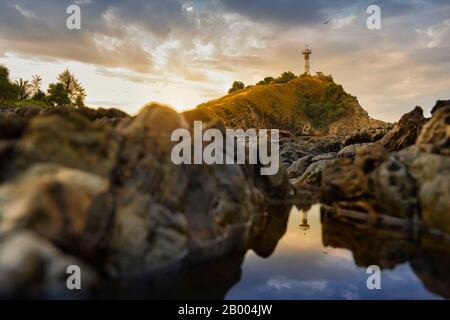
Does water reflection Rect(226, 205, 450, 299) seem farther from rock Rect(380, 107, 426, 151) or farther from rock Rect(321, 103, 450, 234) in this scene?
rock Rect(380, 107, 426, 151)

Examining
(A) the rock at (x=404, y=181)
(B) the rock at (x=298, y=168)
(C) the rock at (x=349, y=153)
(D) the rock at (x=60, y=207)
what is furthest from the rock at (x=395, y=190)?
(C) the rock at (x=349, y=153)

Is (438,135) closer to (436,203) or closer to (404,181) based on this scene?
(404,181)

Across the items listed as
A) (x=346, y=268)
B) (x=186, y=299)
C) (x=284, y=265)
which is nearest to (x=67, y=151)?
(x=186, y=299)

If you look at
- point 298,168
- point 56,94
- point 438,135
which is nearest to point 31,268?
point 438,135

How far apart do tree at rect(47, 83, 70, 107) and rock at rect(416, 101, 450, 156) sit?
393ft

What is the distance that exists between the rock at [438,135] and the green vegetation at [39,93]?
9141cm

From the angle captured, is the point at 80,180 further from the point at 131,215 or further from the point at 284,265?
the point at 284,265

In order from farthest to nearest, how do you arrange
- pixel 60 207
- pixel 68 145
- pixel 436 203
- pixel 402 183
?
pixel 402 183 → pixel 436 203 → pixel 68 145 → pixel 60 207

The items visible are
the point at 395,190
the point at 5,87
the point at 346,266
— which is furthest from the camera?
the point at 5,87

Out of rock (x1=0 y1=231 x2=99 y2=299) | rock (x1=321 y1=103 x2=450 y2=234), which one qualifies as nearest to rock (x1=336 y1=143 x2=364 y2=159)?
rock (x1=321 y1=103 x2=450 y2=234)

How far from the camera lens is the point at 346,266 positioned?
52.6ft

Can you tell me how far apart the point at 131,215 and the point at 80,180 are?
216 centimetres

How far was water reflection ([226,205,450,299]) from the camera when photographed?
1347 centimetres

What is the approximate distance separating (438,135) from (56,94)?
121268 mm
